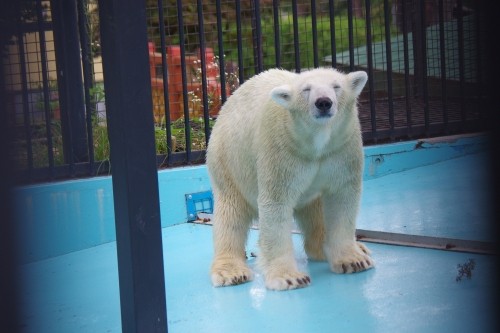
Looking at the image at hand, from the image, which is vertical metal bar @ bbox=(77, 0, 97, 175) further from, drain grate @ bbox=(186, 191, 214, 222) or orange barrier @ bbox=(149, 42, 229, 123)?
orange barrier @ bbox=(149, 42, 229, 123)

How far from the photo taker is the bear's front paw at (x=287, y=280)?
11.0 ft

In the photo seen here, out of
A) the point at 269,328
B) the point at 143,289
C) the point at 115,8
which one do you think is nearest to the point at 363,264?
the point at 269,328

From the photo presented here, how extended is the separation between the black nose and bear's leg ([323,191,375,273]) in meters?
0.48

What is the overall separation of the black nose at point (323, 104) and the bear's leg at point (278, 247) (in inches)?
19.5

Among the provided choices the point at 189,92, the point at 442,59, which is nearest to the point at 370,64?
the point at 442,59

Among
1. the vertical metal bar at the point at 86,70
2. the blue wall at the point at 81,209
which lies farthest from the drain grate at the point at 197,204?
the vertical metal bar at the point at 86,70

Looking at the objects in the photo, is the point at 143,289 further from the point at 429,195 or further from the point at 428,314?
the point at 429,195

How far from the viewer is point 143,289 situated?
1.92 meters

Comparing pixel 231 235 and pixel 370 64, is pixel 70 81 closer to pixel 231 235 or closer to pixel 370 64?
pixel 231 235

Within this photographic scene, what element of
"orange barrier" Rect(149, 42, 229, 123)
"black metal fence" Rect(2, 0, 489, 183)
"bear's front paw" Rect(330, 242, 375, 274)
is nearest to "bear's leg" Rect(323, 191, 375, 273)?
"bear's front paw" Rect(330, 242, 375, 274)

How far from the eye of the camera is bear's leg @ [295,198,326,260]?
383 cm

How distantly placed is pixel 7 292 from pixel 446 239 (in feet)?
9.88

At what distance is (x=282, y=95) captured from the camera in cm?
334

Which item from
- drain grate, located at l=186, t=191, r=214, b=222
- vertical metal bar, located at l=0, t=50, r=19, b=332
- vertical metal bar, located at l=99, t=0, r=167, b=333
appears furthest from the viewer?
drain grate, located at l=186, t=191, r=214, b=222
